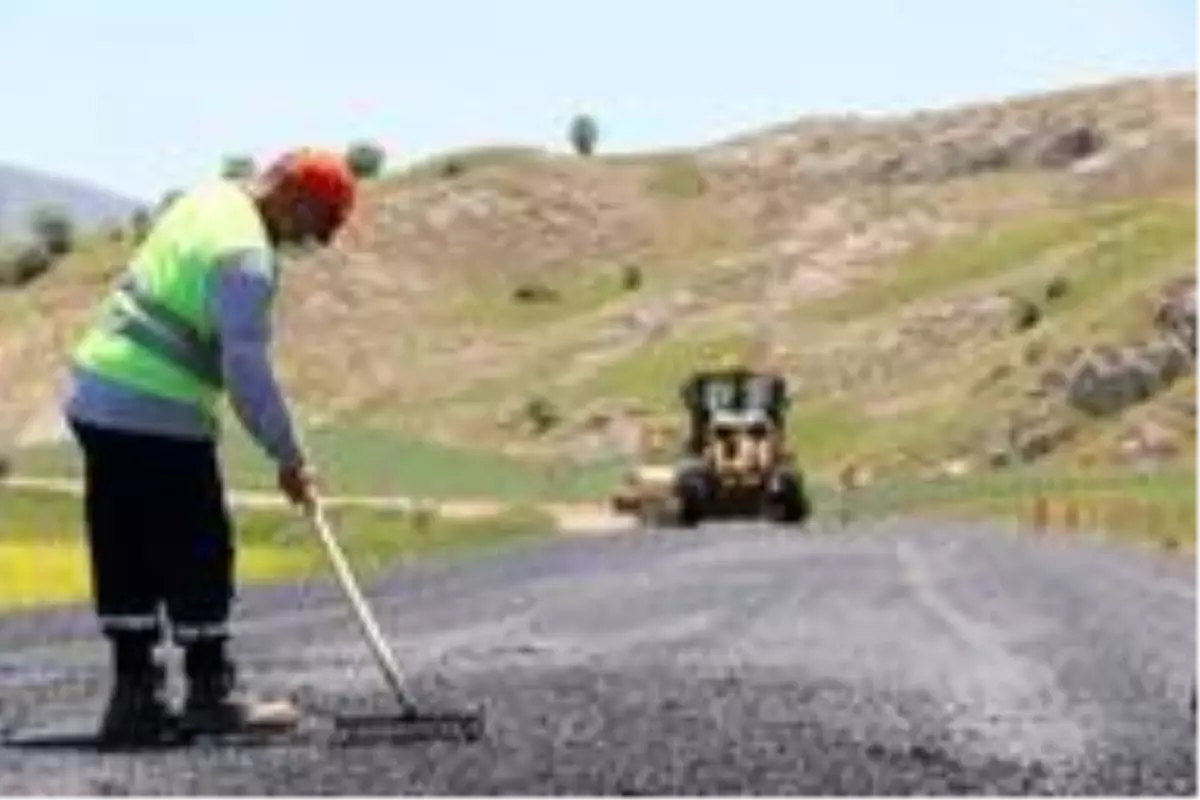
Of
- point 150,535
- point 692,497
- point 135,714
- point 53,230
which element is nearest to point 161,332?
point 150,535

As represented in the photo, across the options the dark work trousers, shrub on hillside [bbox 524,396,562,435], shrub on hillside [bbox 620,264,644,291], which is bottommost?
shrub on hillside [bbox 524,396,562,435]

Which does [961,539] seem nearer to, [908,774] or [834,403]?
[908,774]

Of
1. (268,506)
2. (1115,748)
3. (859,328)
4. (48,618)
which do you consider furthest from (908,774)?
(859,328)

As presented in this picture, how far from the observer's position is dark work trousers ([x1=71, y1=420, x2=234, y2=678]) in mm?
14594

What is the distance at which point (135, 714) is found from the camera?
14562mm

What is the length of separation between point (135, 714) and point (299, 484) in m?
1.14

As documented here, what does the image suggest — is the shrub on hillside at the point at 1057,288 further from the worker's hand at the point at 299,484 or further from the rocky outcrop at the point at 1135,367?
the worker's hand at the point at 299,484

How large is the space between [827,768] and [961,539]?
26.8 metres

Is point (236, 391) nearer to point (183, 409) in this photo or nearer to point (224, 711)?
point (183, 409)

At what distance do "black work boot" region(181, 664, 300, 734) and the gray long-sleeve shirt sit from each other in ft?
3.46

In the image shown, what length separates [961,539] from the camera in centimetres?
4053

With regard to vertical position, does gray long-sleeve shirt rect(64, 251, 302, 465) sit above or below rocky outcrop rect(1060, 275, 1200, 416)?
above

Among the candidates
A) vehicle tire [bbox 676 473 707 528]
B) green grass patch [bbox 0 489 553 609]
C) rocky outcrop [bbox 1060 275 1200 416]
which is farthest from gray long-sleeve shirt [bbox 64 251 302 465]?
rocky outcrop [bbox 1060 275 1200 416]

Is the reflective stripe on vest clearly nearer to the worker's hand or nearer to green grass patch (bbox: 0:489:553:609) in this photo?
the worker's hand
